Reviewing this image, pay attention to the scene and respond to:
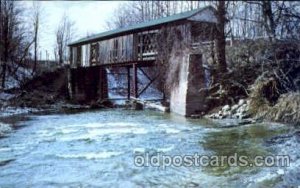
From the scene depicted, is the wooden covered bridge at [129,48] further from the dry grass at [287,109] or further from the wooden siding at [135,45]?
the dry grass at [287,109]

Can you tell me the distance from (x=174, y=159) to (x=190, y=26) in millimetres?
16720

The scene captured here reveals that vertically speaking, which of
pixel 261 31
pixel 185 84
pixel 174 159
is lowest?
pixel 174 159

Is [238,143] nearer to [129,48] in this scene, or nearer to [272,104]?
[272,104]

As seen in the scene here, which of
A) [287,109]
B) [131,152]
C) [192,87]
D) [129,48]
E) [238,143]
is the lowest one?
[131,152]

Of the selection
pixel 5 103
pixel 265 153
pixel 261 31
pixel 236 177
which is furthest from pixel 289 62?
pixel 5 103

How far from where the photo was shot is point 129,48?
94.9ft

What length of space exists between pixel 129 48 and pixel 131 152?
18.8 m

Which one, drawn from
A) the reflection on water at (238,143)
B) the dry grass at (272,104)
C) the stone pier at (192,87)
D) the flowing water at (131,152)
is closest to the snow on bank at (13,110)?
the flowing water at (131,152)

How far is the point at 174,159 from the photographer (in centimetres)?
970

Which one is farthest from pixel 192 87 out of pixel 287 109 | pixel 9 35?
pixel 9 35

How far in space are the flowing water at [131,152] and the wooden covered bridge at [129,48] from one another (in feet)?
27.7

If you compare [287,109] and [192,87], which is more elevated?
[192,87]

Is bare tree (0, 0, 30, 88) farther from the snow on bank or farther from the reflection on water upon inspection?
the reflection on water

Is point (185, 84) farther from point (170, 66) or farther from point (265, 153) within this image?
point (265, 153)
